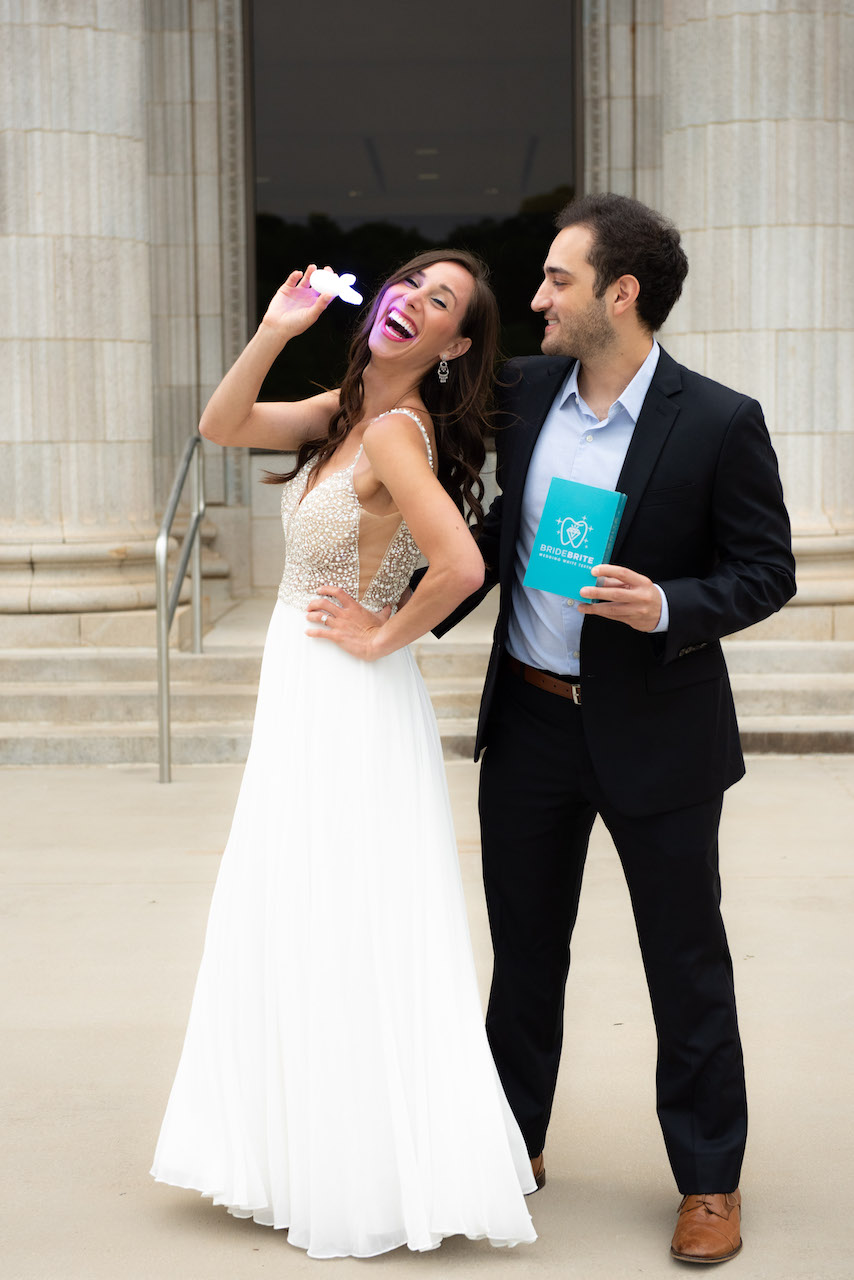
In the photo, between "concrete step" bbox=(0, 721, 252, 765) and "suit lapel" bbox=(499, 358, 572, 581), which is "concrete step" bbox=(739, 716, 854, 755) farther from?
"suit lapel" bbox=(499, 358, 572, 581)

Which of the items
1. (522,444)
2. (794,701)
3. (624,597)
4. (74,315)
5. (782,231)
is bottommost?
(794,701)

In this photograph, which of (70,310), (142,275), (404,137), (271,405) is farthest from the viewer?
(404,137)

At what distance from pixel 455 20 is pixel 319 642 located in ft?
29.5

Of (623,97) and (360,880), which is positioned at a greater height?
(623,97)

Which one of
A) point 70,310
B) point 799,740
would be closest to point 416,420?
point 799,740

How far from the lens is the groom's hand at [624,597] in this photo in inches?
105

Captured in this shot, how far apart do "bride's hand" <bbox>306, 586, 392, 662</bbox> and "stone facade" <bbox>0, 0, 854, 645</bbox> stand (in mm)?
5628

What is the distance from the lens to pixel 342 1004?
2.96 metres

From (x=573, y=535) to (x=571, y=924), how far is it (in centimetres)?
95

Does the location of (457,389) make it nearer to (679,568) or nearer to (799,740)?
(679,568)

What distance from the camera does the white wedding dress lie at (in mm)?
2908

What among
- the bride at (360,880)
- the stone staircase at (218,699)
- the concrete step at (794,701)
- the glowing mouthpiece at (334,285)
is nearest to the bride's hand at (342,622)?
the bride at (360,880)

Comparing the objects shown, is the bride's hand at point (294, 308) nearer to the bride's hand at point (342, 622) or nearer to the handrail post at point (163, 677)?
the bride's hand at point (342, 622)

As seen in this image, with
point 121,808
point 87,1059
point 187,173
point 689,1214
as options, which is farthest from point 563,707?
point 187,173
